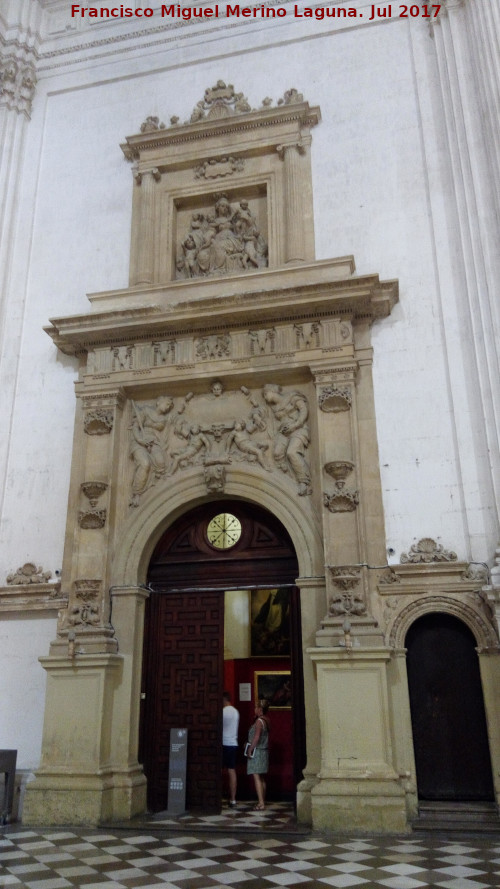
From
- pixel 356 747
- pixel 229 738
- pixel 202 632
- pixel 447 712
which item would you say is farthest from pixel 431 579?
pixel 229 738

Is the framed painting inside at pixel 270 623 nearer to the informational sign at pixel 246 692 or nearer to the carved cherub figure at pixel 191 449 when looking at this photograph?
the informational sign at pixel 246 692

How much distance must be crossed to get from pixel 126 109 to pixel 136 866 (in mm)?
10379

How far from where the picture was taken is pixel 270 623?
10.9 meters

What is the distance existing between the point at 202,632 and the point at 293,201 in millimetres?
5825

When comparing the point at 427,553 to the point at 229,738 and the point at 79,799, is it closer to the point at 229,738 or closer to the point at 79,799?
the point at 229,738

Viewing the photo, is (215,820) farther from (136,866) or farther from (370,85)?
(370,85)

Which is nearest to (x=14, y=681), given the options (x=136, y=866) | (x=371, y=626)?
(x=136, y=866)

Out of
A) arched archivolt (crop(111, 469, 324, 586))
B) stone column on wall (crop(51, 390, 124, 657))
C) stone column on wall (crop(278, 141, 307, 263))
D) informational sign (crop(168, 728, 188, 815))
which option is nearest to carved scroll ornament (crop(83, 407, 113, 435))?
stone column on wall (crop(51, 390, 124, 657))

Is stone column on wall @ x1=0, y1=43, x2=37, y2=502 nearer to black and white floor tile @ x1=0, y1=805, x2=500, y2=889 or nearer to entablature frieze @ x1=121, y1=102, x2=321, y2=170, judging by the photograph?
entablature frieze @ x1=121, y1=102, x2=321, y2=170

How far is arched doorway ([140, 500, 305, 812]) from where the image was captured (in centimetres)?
810

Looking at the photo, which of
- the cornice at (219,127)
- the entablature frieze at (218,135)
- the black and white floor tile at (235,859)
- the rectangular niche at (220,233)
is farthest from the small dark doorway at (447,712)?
the cornice at (219,127)

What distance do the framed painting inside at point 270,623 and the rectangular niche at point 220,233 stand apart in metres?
4.74

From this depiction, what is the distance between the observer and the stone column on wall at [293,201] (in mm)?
9453

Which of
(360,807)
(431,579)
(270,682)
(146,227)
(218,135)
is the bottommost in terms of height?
(360,807)
